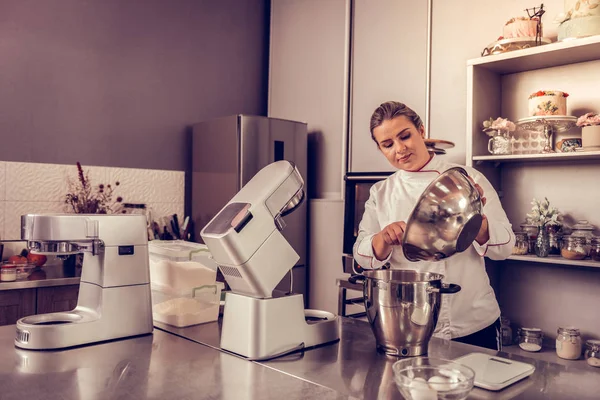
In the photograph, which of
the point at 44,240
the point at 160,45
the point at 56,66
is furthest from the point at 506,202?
the point at 56,66

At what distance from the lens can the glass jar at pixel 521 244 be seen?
2.52m

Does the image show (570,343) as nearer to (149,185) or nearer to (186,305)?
(186,305)

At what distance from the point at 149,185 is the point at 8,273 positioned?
117 centimetres

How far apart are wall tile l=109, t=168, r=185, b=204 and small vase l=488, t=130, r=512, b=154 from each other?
7.06ft

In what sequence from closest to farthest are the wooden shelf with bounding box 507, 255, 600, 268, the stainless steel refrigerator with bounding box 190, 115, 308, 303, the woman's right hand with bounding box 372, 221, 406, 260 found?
the woman's right hand with bounding box 372, 221, 406, 260, the wooden shelf with bounding box 507, 255, 600, 268, the stainless steel refrigerator with bounding box 190, 115, 308, 303

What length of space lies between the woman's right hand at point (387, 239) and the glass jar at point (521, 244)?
110cm

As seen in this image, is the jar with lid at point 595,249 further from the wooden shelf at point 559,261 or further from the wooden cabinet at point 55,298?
the wooden cabinet at point 55,298

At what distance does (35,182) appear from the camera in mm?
3107

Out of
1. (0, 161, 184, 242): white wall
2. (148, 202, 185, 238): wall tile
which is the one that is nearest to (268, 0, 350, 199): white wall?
(148, 202, 185, 238): wall tile

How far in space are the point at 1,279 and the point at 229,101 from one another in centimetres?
211

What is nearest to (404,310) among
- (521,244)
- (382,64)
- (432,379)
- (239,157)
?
(432,379)

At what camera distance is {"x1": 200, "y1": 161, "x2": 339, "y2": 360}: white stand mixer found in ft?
4.27

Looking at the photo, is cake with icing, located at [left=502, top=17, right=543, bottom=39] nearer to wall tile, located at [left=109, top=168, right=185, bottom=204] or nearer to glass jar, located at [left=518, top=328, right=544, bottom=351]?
glass jar, located at [left=518, top=328, right=544, bottom=351]

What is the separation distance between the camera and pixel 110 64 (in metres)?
3.44
